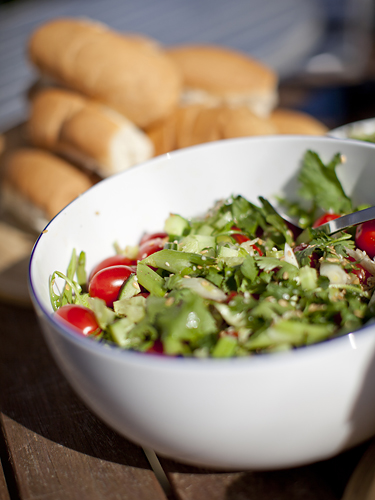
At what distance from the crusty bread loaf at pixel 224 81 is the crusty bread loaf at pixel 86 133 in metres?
0.46

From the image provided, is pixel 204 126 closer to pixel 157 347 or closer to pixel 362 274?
pixel 362 274

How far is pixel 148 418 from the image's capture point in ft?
1.81

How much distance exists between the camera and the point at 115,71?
182 centimetres

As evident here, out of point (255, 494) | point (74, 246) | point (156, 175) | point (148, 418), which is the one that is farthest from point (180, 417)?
point (156, 175)

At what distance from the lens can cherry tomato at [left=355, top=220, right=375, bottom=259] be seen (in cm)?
82

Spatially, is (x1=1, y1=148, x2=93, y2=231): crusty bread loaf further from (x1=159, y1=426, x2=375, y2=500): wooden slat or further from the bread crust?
(x1=159, y1=426, x2=375, y2=500): wooden slat

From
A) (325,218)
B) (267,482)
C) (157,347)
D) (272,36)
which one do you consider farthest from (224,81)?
(272,36)

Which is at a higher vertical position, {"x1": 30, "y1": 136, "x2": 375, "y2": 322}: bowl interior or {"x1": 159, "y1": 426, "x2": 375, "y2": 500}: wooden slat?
{"x1": 30, "y1": 136, "x2": 375, "y2": 322}: bowl interior

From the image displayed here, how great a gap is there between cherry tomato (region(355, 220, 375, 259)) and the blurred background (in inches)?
76.5

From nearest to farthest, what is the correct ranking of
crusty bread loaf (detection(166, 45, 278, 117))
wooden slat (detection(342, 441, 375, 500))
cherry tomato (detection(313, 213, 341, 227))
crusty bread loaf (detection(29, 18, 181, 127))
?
wooden slat (detection(342, 441, 375, 500)), cherry tomato (detection(313, 213, 341, 227)), crusty bread loaf (detection(29, 18, 181, 127)), crusty bread loaf (detection(166, 45, 278, 117))

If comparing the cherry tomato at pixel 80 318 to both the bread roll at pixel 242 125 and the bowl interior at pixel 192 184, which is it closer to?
the bowl interior at pixel 192 184

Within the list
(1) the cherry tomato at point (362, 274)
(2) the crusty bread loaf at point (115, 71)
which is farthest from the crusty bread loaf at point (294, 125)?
(1) the cherry tomato at point (362, 274)

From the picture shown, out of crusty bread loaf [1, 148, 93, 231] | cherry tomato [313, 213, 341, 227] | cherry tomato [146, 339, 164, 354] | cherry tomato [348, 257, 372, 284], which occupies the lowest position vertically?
crusty bread loaf [1, 148, 93, 231]

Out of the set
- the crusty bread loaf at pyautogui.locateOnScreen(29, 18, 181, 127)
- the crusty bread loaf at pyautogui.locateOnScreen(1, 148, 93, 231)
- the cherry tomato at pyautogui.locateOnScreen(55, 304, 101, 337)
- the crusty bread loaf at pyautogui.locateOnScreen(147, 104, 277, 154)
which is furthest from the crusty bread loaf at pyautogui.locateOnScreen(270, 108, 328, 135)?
the cherry tomato at pyautogui.locateOnScreen(55, 304, 101, 337)
